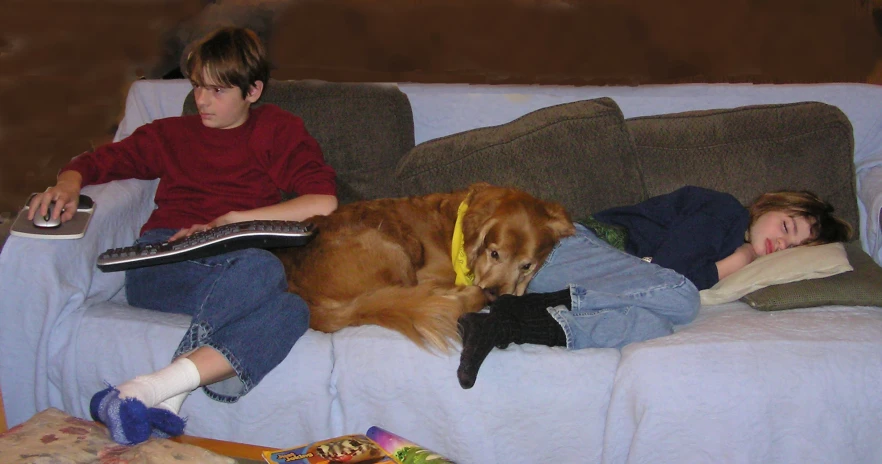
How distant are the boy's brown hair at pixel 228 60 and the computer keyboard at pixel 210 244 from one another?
0.55m

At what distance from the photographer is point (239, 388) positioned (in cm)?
172

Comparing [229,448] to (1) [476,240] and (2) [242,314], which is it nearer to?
(2) [242,314]

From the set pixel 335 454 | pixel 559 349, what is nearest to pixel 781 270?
pixel 559 349

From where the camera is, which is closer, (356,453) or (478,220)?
(356,453)

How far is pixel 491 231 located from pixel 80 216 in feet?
3.69

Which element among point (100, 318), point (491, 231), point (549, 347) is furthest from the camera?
point (491, 231)

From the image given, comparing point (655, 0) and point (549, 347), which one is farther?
point (655, 0)

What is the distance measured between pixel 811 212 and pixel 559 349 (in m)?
0.99

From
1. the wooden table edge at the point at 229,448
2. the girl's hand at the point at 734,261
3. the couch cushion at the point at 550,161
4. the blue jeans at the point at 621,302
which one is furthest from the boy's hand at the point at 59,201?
the girl's hand at the point at 734,261

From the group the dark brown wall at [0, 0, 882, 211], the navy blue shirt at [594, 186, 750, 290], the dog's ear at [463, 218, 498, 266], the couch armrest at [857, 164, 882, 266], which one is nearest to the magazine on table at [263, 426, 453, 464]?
the dog's ear at [463, 218, 498, 266]

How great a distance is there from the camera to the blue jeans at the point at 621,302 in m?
1.84

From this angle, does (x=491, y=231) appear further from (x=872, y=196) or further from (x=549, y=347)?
(x=872, y=196)

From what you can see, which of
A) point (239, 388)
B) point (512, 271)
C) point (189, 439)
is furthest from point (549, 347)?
point (189, 439)

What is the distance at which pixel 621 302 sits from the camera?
6.21ft
